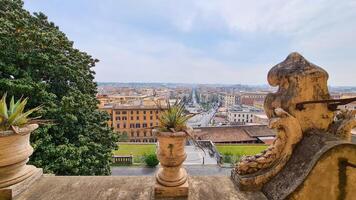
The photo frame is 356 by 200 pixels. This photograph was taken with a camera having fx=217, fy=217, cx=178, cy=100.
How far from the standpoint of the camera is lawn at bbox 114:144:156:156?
2759 cm

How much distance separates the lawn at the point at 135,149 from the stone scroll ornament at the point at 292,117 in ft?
82.6

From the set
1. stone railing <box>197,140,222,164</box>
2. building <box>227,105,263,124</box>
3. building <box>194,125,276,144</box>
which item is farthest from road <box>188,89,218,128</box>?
building <box>227,105,263,124</box>

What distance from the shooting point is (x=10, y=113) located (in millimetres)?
3154

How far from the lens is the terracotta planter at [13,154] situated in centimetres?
289

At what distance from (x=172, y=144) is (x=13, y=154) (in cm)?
220

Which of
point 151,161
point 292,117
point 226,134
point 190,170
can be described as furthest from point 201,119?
point 292,117

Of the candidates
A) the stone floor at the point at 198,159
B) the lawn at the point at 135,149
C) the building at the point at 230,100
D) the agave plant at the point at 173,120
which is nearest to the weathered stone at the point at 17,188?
the agave plant at the point at 173,120

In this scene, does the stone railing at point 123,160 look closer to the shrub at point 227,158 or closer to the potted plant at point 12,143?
the shrub at point 227,158

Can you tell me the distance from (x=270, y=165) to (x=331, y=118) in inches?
45.9

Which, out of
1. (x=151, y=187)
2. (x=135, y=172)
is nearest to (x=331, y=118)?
(x=151, y=187)

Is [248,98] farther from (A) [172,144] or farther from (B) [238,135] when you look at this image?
(A) [172,144]

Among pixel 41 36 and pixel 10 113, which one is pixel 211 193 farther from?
pixel 41 36

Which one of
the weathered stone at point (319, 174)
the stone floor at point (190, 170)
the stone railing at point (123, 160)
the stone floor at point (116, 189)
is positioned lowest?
the stone floor at point (190, 170)

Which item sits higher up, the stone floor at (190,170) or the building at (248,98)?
the building at (248,98)
